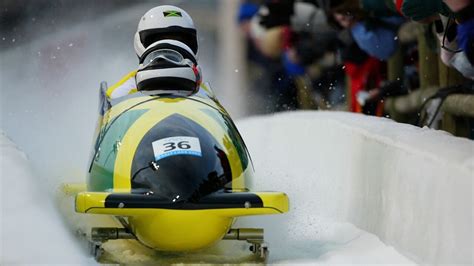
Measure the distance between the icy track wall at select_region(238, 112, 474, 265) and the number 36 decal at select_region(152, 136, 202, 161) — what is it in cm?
86

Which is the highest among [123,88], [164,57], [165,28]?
[165,28]

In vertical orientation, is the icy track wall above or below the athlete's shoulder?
below

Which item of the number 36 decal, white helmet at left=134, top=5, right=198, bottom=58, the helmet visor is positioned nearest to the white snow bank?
the number 36 decal

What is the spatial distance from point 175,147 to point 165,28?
4.45 ft

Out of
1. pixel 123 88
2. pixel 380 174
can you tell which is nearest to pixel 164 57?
pixel 123 88

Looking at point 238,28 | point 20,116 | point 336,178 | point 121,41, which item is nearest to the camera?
point 336,178

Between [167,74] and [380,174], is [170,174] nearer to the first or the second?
[167,74]

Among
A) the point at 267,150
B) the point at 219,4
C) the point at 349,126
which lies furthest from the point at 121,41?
the point at 349,126

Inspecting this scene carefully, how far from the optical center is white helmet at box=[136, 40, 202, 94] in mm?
5492

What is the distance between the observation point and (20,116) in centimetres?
820

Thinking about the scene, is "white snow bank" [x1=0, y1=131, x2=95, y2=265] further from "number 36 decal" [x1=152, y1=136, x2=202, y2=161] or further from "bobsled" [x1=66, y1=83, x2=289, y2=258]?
"number 36 decal" [x1=152, y1=136, x2=202, y2=161]

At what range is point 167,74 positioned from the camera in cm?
548

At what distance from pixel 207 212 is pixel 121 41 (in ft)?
24.7

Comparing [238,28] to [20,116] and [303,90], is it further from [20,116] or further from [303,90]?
[20,116]
